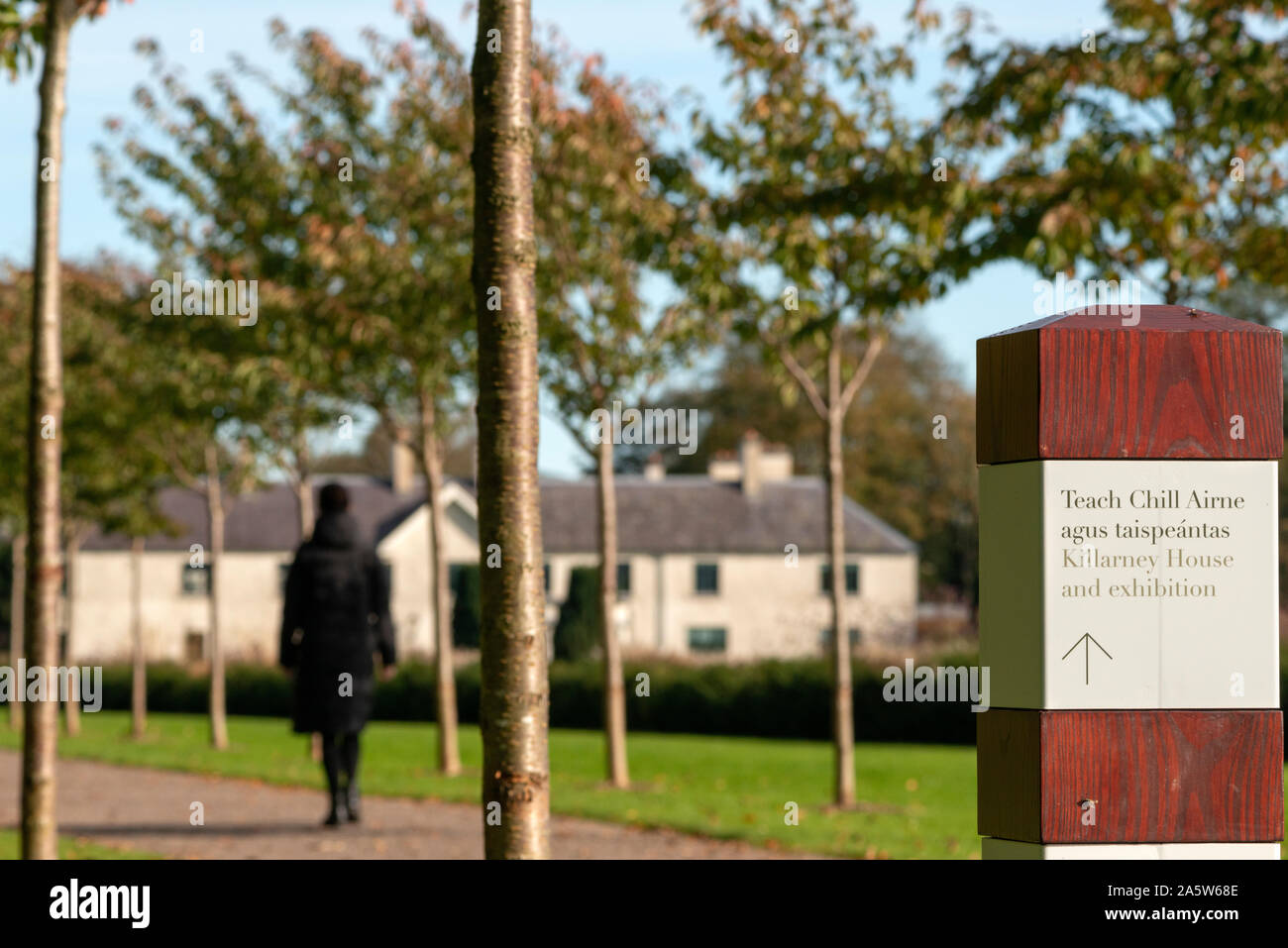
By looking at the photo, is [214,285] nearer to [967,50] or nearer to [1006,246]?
[967,50]

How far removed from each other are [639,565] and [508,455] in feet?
160

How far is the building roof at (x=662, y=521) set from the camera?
2076 inches

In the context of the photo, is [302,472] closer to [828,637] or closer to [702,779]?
[702,779]

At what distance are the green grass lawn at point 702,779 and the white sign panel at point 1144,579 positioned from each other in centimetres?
657

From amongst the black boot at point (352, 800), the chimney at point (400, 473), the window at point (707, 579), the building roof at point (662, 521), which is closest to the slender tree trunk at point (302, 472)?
the black boot at point (352, 800)

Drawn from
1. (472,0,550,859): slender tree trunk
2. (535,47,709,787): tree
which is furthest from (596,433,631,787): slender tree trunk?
(472,0,550,859): slender tree trunk

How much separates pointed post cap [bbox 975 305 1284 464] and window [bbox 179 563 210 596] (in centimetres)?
5279

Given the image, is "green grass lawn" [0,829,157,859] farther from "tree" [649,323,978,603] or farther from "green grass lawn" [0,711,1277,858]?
"tree" [649,323,978,603]

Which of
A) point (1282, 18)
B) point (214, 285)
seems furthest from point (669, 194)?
point (214, 285)

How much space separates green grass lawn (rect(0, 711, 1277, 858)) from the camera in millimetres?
11391

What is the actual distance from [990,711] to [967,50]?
795 centimetres

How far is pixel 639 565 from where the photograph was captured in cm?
5309

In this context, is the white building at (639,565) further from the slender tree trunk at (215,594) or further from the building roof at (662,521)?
the slender tree trunk at (215,594)
